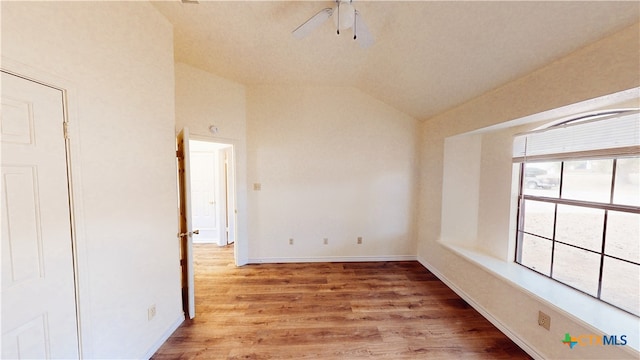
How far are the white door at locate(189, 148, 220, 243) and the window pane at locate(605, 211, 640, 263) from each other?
5.21 meters

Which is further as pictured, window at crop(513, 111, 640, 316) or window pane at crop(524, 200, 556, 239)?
window pane at crop(524, 200, 556, 239)

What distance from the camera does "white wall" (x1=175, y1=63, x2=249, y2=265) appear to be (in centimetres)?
272

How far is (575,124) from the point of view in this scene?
1.80 meters

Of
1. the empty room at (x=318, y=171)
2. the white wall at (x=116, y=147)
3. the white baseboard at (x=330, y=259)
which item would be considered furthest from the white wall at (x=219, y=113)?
the white wall at (x=116, y=147)

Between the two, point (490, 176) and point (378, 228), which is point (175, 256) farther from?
point (490, 176)

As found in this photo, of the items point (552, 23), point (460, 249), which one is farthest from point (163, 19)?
point (460, 249)

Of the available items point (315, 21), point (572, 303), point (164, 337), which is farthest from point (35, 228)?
Answer: point (572, 303)

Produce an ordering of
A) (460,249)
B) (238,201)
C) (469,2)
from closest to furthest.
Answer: (469,2) → (460,249) → (238,201)

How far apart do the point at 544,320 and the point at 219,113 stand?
164 inches

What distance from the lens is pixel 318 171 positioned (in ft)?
11.8

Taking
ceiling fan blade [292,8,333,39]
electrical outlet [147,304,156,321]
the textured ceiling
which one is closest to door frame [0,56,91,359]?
electrical outlet [147,304,156,321]

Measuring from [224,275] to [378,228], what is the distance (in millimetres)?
2592

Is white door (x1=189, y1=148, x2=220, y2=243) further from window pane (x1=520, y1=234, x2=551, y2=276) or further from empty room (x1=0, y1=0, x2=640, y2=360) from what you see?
window pane (x1=520, y1=234, x2=551, y2=276)

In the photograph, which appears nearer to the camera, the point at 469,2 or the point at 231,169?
the point at 469,2
